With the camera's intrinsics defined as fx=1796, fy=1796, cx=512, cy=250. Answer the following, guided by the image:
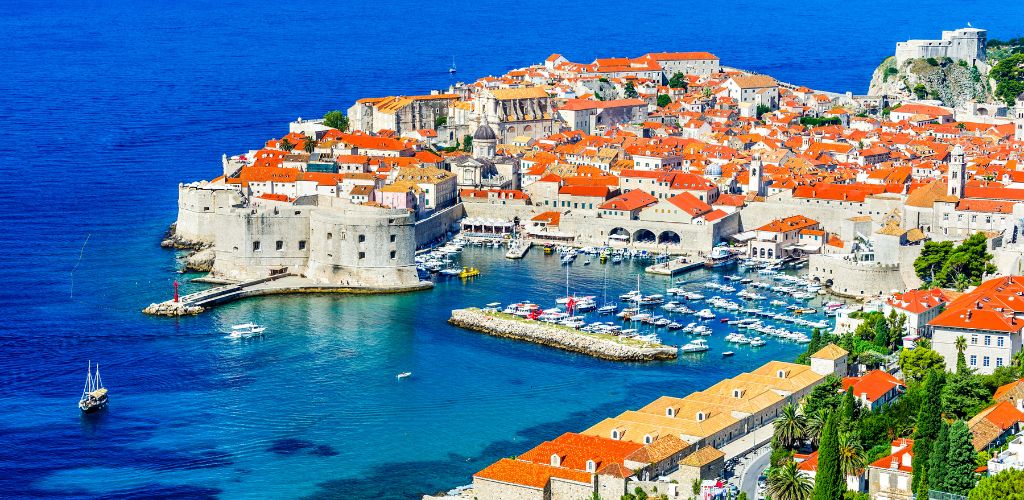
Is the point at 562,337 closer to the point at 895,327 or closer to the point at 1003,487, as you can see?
the point at 895,327

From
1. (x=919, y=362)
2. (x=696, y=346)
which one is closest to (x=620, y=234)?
(x=696, y=346)

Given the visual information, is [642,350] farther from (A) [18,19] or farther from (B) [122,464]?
(A) [18,19]

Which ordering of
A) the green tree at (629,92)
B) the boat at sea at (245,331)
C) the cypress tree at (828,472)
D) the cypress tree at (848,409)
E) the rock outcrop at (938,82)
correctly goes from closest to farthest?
the cypress tree at (828,472)
the cypress tree at (848,409)
the boat at sea at (245,331)
the green tree at (629,92)
the rock outcrop at (938,82)

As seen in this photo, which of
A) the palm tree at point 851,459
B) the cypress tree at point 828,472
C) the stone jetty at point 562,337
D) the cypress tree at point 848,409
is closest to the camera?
the cypress tree at point 828,472

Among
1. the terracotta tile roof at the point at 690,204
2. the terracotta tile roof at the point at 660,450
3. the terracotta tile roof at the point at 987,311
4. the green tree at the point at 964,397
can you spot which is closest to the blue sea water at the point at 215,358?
the terracotta tile roof at the point at 690,204

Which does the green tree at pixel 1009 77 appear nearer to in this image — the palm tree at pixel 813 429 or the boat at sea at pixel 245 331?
the boat at sea at pixel 245 331

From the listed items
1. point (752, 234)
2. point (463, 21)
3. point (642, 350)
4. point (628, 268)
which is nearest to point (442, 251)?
point (628, 268)

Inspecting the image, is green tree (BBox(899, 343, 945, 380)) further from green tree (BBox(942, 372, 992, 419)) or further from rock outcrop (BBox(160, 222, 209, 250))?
rock outcrop (BBox(160, 222, 209, 250))
